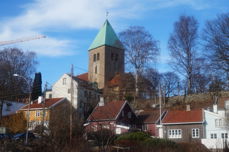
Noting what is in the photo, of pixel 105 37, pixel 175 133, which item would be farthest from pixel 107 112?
pixel 105 37

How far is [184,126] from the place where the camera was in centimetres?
5041

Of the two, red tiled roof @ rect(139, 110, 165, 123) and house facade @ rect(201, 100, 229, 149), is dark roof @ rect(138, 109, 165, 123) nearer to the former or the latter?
red tiled roof @ rect(139, 110, 165, 123)

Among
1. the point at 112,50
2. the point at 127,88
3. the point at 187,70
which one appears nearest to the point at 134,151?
the point at 187,70

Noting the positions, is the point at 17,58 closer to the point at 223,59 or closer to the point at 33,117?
the point at 33,117

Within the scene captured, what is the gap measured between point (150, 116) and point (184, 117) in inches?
239

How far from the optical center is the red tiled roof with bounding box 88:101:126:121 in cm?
5253

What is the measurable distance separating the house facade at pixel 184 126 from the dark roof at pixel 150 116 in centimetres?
159

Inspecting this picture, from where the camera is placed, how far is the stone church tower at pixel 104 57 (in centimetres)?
8512

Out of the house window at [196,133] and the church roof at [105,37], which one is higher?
the church roof at [105,37]

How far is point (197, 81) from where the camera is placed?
5838 cm

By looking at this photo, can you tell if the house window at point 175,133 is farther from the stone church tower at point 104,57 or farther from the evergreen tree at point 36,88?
the stone church tower at point 104,57

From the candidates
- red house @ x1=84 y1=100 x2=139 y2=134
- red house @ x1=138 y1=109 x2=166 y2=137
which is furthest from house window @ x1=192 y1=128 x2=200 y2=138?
red house @ x1=84 y1=100 x2=139 y2=134

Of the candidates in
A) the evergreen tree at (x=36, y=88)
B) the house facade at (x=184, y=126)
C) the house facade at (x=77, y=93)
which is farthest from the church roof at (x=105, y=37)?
the house facade at (x=184, y=126)

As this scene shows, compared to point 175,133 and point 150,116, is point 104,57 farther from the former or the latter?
point 175,133
